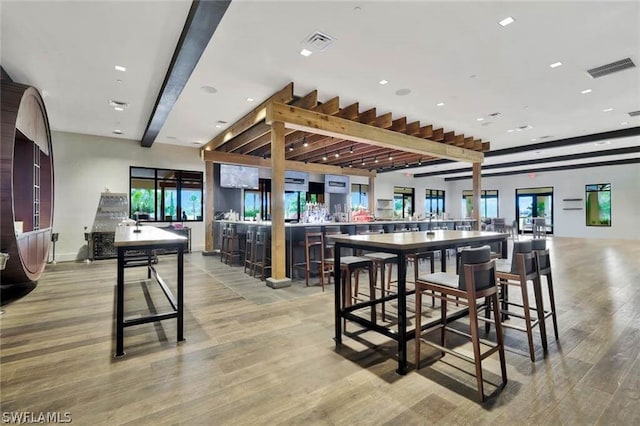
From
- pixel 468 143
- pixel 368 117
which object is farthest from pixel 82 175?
pixel 468 143

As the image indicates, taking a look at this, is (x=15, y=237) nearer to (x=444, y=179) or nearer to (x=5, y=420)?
Result: (x=5, y=420)

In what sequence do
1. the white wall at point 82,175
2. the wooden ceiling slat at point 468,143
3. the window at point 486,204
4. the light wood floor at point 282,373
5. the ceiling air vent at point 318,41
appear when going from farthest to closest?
the window at point 486,204 < the wooden ceiling slat at point 468,143 < the white wall at point 82,175 < the ceiling air vent at point 318,41 < the light wood floor at point 282,373

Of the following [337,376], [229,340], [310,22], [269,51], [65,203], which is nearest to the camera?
[337,376]

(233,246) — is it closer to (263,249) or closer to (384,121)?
(263,249)

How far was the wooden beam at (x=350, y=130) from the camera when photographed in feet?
16.4

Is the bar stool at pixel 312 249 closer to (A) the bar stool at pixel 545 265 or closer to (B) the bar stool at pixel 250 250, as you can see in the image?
(B) the bar stool at pixel 250 250

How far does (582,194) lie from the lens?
43.5ft

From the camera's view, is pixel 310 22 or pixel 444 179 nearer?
pixel 310 22

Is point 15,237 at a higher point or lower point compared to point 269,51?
lower

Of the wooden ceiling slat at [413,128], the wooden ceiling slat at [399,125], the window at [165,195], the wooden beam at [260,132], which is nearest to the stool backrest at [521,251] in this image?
the wooden beam at [260,132]

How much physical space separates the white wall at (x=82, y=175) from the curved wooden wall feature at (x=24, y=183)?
1.64 meters

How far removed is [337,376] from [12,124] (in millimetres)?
4919

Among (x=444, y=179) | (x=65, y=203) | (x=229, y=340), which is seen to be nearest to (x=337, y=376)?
(x=229, y=340)

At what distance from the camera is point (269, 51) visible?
3.69 meters
